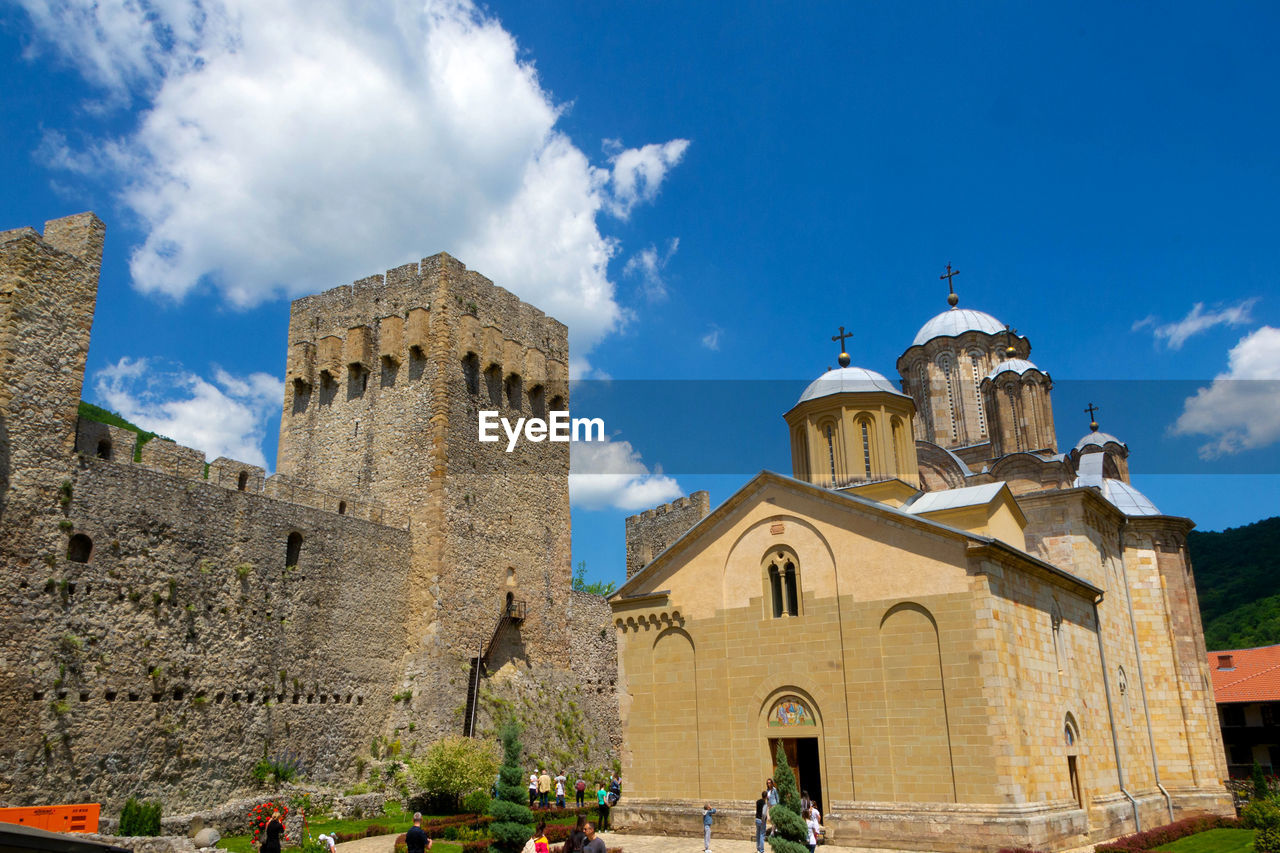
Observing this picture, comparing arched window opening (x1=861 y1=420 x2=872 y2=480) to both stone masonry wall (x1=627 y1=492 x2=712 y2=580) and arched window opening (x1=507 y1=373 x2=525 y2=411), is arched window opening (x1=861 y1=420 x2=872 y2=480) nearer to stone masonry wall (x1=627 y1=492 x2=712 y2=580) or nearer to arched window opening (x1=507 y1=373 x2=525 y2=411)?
stone masonry wall (x1=627 y1=492 x2=712 y2=580)

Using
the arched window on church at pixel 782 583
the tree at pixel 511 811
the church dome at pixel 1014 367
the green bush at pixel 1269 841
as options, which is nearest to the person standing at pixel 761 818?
the arched window on church at pixel 782 583

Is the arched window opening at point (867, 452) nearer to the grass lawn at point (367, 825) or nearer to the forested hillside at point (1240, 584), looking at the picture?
the grass lawn at point (367, 825)

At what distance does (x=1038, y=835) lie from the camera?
45.1 feet

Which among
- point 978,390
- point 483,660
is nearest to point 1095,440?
point 978,390

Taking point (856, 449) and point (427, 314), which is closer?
point (856, 449)

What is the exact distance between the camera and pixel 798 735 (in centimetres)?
1605

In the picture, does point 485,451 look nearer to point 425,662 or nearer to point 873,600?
point 425,662

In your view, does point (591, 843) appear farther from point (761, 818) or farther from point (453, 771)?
point (453, 771)

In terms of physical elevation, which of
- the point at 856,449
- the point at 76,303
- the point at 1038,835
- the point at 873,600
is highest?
the point at 76,303

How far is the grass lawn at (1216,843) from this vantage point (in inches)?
623

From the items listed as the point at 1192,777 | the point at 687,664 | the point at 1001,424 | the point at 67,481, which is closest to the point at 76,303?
the point at 67,481

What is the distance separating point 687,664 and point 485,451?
9549mm

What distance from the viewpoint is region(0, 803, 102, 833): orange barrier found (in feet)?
39.4

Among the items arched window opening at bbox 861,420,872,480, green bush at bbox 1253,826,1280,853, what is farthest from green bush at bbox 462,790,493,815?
green bush at bbox 1253,826,1280,853
